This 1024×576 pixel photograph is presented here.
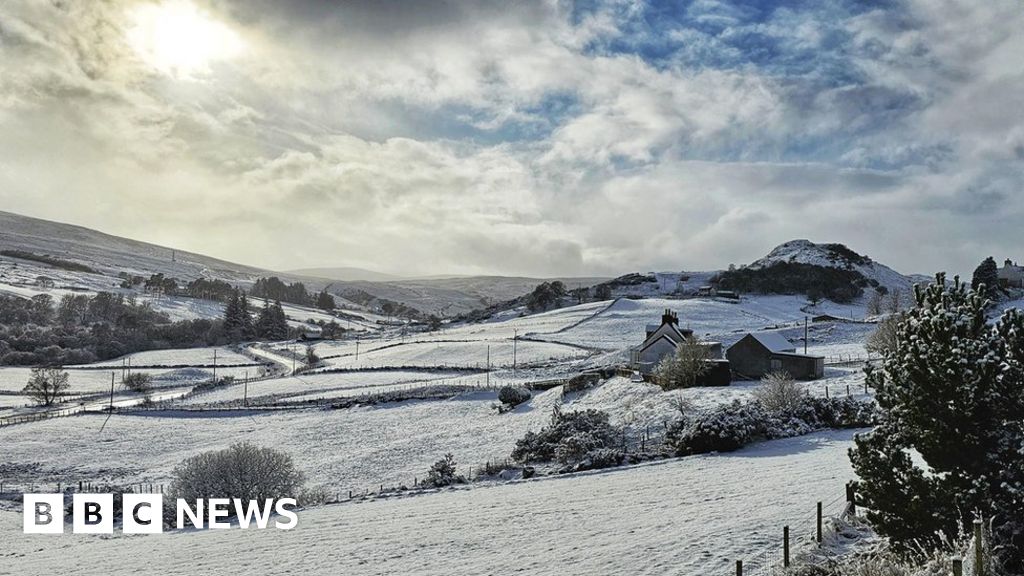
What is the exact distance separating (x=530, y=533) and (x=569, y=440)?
1460 centimetres

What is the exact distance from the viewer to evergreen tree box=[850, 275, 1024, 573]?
1091 centimetres

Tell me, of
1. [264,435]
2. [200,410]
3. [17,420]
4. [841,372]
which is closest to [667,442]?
[841,372]

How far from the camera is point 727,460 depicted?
3006 cm

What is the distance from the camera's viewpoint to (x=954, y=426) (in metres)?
11.3

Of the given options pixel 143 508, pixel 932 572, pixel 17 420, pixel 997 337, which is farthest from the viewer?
pixel 17 420

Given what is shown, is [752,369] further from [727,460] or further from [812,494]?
[812,494]

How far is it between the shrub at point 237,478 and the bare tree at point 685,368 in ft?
94.4

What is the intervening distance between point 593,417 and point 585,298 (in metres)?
131

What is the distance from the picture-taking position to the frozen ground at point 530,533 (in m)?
16.8

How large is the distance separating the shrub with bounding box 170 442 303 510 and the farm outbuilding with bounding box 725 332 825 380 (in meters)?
38.4

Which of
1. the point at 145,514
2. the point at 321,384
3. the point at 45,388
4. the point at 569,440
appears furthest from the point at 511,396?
the point at 45,388

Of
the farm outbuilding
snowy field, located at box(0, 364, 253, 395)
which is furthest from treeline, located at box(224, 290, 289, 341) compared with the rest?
the farm outbuilding

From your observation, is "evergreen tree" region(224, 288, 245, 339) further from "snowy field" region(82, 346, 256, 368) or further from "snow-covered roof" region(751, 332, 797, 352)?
"snow-covered roof" region(751, 332, 797, 352)

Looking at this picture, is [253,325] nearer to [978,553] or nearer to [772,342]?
[772,342]
